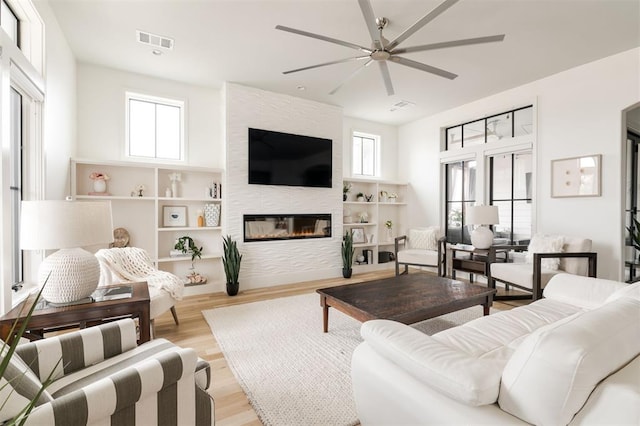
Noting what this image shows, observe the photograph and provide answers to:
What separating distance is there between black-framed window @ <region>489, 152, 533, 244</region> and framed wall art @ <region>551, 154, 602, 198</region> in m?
0.36

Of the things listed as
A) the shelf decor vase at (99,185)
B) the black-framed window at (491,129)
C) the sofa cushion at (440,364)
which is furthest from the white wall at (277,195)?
the sofa cushion at (440,364)

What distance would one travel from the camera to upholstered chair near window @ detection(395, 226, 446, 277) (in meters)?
4.38

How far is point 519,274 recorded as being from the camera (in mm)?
3238

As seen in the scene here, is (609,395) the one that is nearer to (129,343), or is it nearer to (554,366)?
(554,366)

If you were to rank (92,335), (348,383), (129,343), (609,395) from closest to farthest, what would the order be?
(609,395), (92,335), (129,343), (348,383)

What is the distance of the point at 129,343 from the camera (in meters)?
1.51

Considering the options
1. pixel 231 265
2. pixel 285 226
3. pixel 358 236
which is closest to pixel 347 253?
pixel 358 236

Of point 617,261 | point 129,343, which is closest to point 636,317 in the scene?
point 129,343

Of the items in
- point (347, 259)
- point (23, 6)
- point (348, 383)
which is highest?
point (23, 6)

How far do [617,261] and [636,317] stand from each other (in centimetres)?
313

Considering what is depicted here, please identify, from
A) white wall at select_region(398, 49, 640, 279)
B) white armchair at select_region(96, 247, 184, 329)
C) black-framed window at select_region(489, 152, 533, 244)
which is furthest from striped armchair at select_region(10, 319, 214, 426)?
black-framed window at select_region(489, 152, 533, 244)

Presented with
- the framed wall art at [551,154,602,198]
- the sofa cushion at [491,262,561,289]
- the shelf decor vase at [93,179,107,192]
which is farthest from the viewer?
the shelf decor vase at [93,179,107,192]

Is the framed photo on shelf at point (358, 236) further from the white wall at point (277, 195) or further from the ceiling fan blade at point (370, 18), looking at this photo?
the ceiling fan blade at point (370, 18)

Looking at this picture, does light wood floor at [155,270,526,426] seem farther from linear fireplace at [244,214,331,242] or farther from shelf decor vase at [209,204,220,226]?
shelf decor vase at [209,204,220,226]
